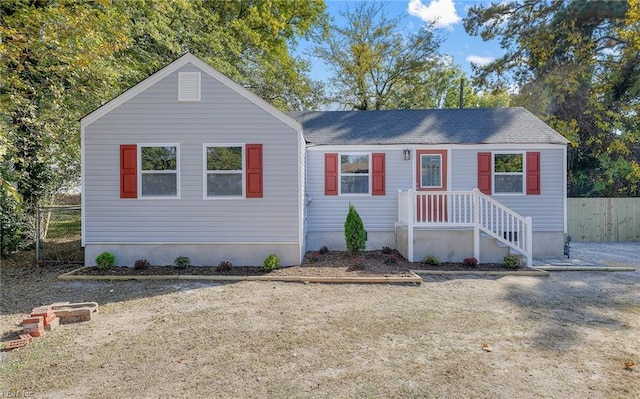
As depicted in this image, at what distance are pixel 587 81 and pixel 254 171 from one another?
1567cm

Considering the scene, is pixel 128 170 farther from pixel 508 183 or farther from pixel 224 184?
pixel 508 183

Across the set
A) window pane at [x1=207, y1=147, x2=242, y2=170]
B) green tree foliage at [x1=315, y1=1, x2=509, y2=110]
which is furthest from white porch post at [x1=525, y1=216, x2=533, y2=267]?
green tree foliage at [x1=315, y1=1, x2=509, y2=110]

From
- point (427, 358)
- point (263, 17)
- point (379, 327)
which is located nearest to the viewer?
point (427, 358)

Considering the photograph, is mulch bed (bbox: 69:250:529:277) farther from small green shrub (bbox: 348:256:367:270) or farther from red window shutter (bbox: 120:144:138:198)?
red window shutter (bbox: 120:144:138:198)

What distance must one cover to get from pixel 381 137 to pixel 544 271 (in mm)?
5413

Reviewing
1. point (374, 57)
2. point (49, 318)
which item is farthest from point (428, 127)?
point (374, 57)

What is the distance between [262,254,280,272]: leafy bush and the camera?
25.3 ft

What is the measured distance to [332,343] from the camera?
13.5ft

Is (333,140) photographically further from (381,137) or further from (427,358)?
(427,358)

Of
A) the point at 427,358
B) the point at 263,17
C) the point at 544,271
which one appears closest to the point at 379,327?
the point at 427,358

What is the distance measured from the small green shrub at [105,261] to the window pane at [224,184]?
266 cm

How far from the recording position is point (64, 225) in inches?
384

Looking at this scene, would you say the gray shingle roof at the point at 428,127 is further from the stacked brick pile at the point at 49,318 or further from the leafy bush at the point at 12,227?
the leafy bush at the point at 12,227

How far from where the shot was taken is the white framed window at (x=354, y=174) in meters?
10.1
